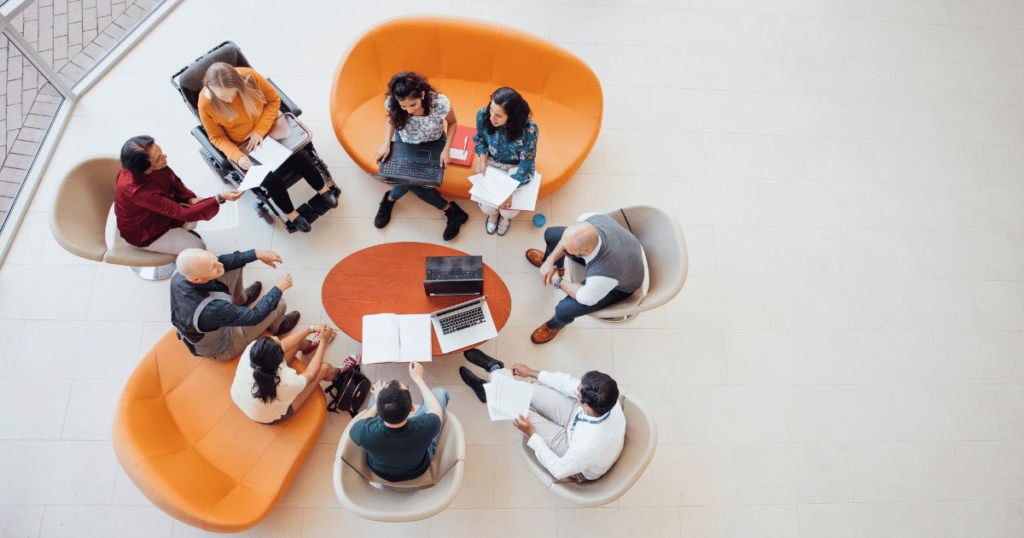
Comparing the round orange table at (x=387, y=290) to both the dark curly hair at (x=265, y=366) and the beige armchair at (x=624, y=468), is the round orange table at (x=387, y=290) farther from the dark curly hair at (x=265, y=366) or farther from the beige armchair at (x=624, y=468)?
the beige armchair at (x=624, y=468)

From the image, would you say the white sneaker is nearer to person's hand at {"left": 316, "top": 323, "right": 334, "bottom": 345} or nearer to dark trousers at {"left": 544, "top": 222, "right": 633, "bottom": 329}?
dark trousers at {"left": 544, "top": 222, "right": 633, "bottom": 329}

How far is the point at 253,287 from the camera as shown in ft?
11.4

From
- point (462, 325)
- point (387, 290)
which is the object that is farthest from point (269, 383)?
point (462, 325)

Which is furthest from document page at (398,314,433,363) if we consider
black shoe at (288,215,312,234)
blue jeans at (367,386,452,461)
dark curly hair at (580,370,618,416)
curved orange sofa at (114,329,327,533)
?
black shoe at (288,215,312,234)

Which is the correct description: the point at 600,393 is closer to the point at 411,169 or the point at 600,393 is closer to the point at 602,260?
the point at 602,260

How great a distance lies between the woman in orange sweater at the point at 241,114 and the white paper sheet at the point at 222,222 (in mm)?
489

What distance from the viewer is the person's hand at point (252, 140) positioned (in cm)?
320

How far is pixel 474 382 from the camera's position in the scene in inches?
129

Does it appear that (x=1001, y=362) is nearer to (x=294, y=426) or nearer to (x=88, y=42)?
(x=294, y=426)

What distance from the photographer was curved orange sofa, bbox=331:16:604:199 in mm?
3572

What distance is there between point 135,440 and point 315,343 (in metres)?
1.07

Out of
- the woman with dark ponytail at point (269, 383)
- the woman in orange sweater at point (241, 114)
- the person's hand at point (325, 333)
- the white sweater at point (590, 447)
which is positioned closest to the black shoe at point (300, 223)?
the woman in orange sweater at point (241, 114)

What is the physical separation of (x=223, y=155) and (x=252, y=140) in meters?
0.20

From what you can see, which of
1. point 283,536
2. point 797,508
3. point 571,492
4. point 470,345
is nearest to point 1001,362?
point 797,508
